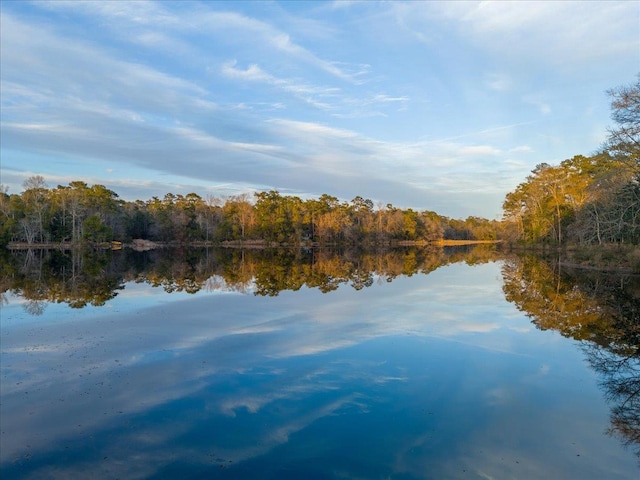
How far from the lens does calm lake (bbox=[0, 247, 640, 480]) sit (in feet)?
19.0

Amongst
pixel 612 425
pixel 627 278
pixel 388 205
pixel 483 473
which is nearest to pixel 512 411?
pixel 612 425

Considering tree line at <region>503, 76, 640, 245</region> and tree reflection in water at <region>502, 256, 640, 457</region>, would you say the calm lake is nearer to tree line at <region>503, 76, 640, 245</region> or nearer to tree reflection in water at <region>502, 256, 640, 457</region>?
tree reflection in water at <region>502, 256, 640, 457</region>

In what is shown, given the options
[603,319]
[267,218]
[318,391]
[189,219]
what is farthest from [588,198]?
[189,219]

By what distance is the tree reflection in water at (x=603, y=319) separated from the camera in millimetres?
8008

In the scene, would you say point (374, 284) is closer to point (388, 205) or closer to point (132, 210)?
point (132, 210)

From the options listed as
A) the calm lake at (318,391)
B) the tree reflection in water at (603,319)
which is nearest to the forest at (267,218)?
the tree reflection in water at (603,319)

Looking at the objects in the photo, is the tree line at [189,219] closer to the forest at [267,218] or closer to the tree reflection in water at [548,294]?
the forest at [267,218]

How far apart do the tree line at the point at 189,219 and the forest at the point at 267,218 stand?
6.6 inches

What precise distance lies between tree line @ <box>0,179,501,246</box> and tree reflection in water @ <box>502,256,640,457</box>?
63.7m

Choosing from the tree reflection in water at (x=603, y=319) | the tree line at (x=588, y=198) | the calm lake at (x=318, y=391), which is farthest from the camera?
the tree line at (x=588, y=198)

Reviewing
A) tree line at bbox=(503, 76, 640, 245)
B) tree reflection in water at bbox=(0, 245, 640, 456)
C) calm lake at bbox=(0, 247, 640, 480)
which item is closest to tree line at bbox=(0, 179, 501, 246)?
tree line at bbox=(503, 76, 640, 245)

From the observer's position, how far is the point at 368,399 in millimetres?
7848

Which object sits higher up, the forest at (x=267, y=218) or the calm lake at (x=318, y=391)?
the forest at (x=267, y=218)

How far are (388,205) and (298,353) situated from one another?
107 metres
